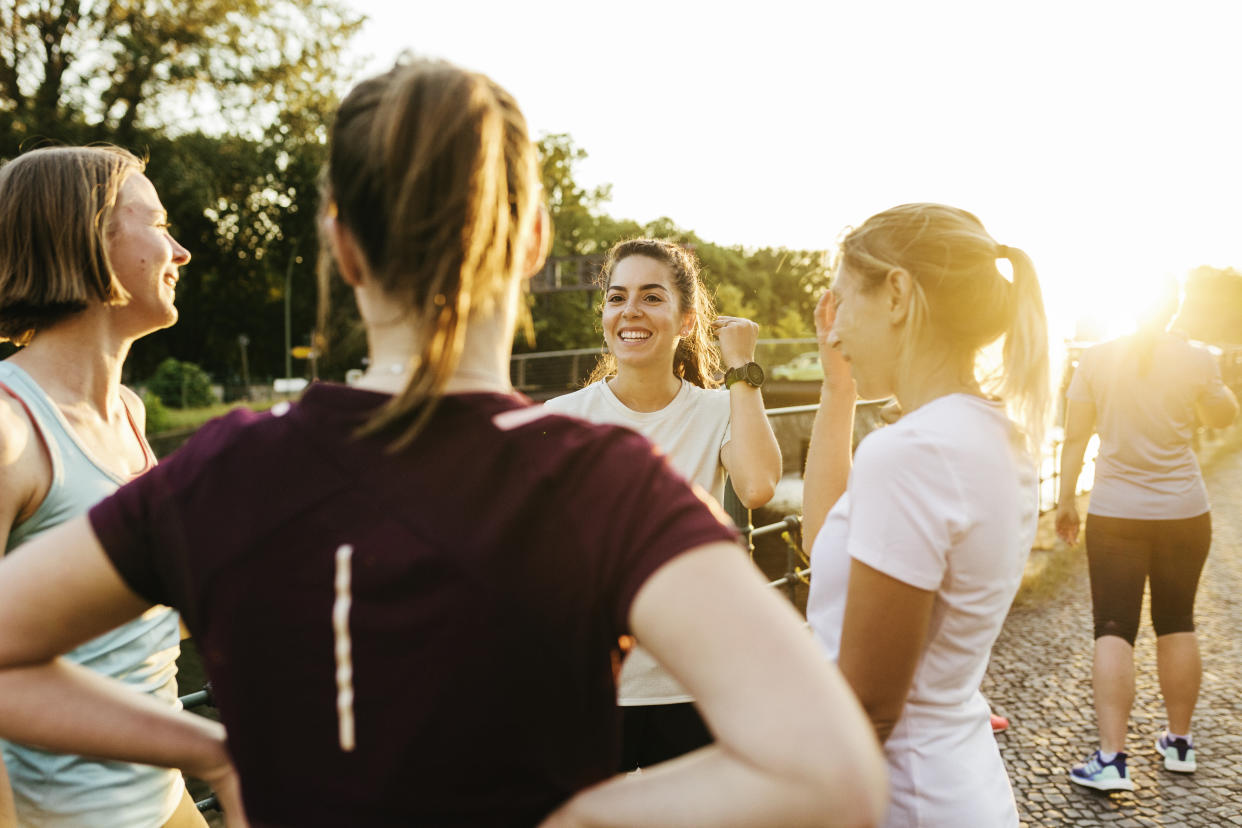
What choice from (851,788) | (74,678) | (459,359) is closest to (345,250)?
(459,359)

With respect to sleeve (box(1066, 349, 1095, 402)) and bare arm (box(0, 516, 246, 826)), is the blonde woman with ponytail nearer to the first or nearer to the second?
bare arm (box(0, 516, 246, 826))

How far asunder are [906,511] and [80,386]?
167cm

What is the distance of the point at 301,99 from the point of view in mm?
25500

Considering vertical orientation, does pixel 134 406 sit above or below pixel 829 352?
below

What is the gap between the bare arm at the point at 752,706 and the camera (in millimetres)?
727

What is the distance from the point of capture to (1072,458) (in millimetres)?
4676

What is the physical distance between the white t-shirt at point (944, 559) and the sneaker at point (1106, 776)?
2905 mm

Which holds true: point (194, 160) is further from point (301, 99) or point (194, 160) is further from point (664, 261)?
point (664, 261)

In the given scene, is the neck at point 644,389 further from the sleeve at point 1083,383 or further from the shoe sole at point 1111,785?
the shoe sole at point 1111,785

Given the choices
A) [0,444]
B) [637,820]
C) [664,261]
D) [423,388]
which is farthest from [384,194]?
[664,261]

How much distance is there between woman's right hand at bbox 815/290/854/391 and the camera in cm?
192

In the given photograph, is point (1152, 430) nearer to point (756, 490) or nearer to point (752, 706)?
point (756, 490)

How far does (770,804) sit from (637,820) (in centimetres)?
13

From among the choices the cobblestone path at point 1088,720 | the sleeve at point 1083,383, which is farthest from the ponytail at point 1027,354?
the sleeve at point 1083,383
